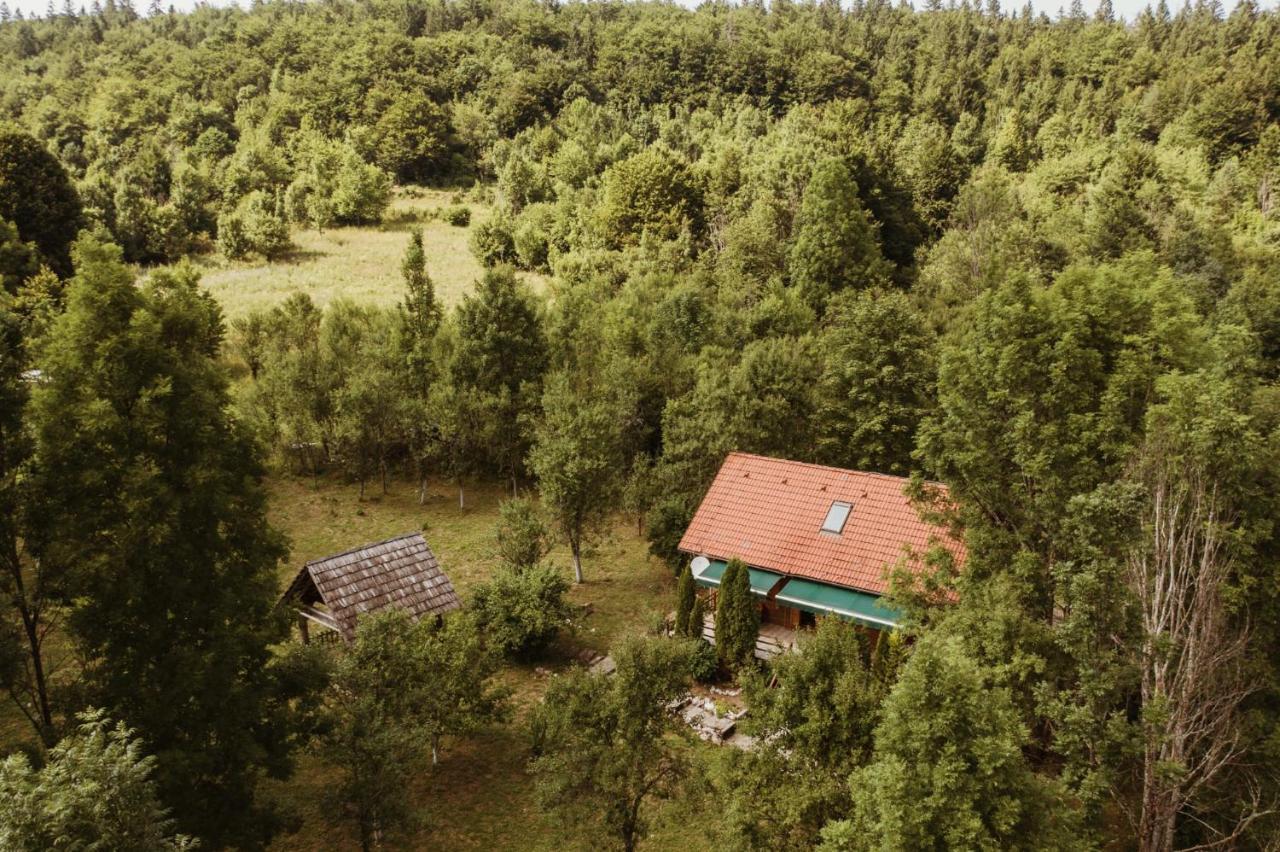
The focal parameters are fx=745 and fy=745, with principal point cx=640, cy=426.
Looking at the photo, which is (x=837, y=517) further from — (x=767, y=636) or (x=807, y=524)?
(x=767, y=636)

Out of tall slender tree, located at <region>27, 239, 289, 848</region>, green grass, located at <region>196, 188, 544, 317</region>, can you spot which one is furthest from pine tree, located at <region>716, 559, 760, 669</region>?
green grass, located at <region>196, 188, 544, 317</region>

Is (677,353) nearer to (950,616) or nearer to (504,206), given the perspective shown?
(950,616)

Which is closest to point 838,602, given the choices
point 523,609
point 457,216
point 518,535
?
point 523,609

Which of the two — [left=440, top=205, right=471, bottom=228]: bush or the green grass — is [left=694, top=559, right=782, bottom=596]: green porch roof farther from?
[left=440, top=205, right=471, bottom=228]: bush

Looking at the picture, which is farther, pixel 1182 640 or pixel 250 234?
pixel 250 234

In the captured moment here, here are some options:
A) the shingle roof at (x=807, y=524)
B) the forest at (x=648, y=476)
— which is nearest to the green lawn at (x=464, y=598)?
the forest at (x=648, y=476)

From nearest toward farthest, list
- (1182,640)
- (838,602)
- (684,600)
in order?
(1182,640)
(838,602)
(684,600)

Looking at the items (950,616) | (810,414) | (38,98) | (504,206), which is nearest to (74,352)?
(950,616)
